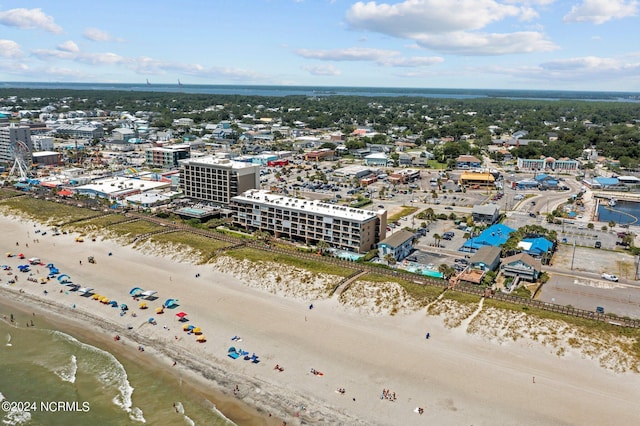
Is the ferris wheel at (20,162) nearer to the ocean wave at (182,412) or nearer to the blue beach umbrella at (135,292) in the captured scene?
the blue beach umbrella at (135,292)

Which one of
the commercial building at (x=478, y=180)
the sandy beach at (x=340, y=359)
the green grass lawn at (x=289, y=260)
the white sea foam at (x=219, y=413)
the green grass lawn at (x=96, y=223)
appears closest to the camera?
the white sea foam at (x=219, y=413)

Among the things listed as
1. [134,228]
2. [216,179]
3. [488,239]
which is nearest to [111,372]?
[134,228]

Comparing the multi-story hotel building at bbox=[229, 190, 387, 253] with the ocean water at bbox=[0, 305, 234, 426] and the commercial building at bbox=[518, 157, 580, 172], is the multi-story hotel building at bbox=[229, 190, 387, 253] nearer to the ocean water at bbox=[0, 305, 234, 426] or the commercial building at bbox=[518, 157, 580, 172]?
the ocean water at bbox=[0, 305, 234, 426]

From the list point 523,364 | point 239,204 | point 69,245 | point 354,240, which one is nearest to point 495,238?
point 354,240

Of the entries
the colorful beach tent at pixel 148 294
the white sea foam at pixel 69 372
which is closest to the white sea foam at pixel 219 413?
the white sea foam at pixel 69 372

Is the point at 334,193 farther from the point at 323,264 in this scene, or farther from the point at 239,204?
the point at 323,264
